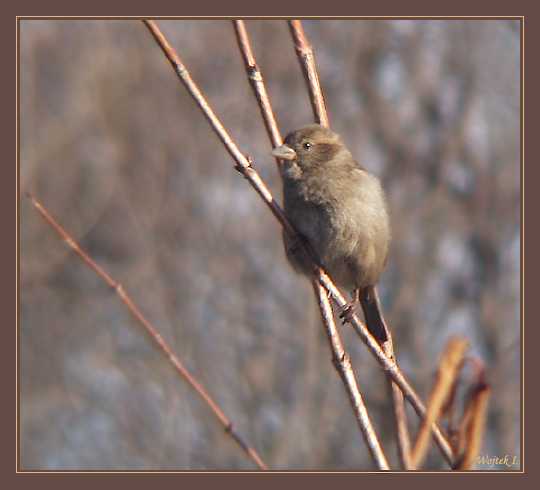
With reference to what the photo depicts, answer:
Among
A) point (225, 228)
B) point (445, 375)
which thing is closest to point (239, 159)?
point (445, 375)

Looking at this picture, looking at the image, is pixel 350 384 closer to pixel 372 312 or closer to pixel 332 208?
pixel 332 208

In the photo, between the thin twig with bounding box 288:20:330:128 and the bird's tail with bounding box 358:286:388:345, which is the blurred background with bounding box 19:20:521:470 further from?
the thin twig with bounding box 288:20:330:128

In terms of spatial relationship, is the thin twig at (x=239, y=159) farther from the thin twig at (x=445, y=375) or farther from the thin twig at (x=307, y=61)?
the thin twig at (x=445, y=375)

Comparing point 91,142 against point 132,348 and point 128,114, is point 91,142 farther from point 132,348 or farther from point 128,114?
point 132,348

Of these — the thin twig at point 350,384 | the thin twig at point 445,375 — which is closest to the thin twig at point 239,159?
the thin twig at point 350,384

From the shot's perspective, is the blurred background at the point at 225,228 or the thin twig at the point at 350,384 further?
the blurred background at the point at 225,228

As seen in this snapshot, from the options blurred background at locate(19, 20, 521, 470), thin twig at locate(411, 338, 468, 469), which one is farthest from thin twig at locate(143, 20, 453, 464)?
blurred background at locate(19, 20, 521, 470)

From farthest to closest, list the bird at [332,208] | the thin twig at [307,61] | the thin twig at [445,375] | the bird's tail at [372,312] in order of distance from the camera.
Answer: the bird's tail at [372,312], the bird at [332,208], the thin twig at [307,61], the thin twig at [445,375]
